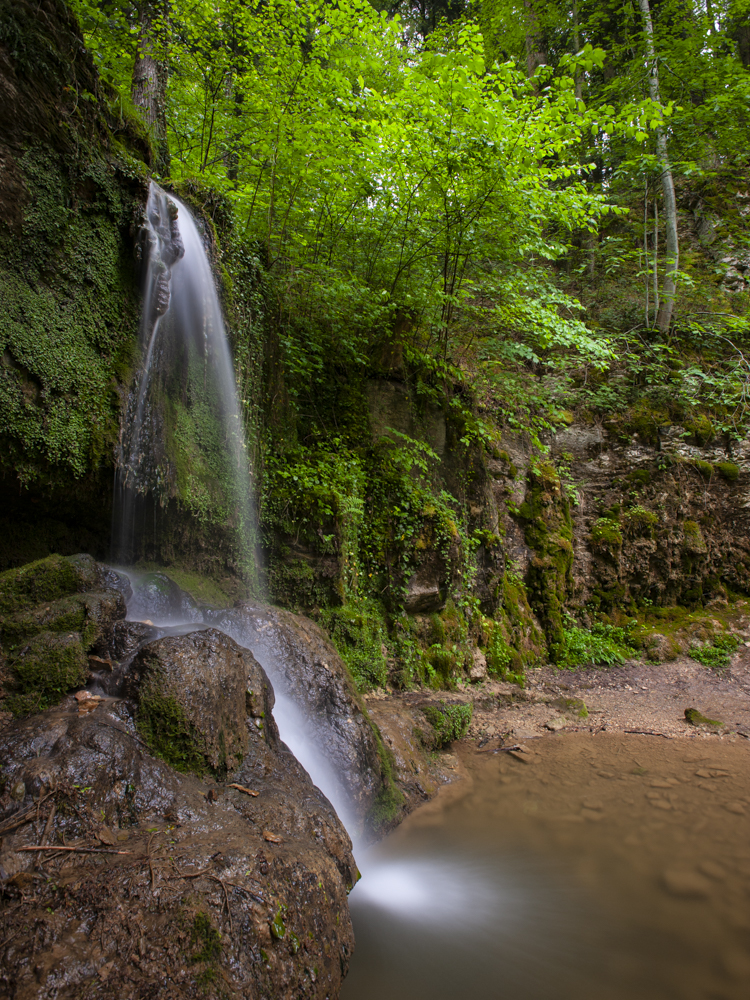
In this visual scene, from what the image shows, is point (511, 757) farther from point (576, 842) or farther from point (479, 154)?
point (479, 154)

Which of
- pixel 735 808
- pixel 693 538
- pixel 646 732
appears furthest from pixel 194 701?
pixel 693 538

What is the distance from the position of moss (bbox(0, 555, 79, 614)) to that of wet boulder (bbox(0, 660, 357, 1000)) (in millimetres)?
913

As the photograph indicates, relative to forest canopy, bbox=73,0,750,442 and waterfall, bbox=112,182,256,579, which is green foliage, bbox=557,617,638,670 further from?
waterfall, bbox=112,182,256,579

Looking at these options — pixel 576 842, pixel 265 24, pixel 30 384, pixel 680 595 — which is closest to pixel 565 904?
pixel 576 842

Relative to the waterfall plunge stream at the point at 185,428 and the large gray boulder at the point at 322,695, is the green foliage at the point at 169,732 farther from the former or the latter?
the large gray boulder at the point at 322,695

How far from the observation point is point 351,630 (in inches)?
247

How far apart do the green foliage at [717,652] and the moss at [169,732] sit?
924cm

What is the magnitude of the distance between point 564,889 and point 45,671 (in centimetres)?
369

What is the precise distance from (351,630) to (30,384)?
423cm

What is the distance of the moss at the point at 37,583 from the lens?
332 cm

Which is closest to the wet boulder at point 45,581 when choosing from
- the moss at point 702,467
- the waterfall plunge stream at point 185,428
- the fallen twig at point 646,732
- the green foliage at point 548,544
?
the waterfall plunge stream at point 185,428

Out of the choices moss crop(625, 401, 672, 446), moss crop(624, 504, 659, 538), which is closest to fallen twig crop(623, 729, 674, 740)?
moss crop(624, 504, 659, 538)

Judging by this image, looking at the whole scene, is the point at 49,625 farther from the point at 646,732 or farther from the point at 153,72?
the point at 153,72

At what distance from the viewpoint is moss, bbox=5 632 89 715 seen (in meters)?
2.76
